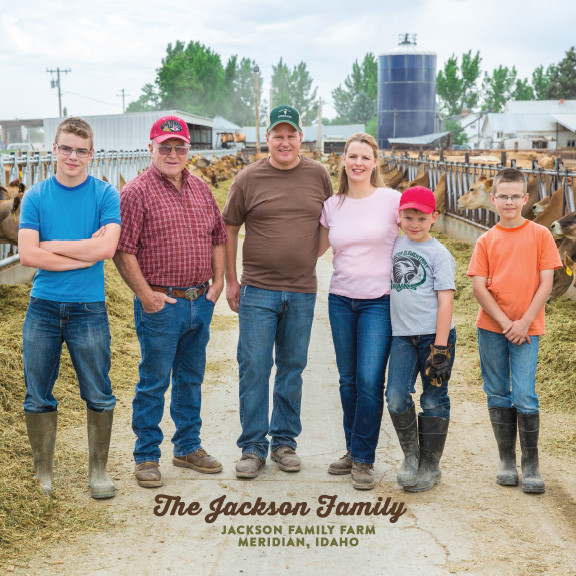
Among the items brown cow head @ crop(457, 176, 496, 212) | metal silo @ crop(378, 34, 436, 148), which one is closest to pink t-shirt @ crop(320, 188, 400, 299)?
brown cow head @ crop(457, 176, 496, 212)

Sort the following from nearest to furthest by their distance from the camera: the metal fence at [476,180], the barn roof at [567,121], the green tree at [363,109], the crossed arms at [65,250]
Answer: the crossed arms at [65,250] → the metal fence at [476,180] → the barn roof at [567,121] → the green tree at [363,109]

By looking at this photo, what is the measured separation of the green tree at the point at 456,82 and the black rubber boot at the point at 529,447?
111384mm

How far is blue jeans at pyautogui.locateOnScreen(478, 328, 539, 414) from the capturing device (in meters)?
4.30

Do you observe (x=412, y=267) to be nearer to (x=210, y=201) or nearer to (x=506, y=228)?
(x=506, y=228)

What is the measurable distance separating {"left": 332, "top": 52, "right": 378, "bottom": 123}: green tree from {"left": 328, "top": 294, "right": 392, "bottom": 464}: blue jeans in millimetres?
120862

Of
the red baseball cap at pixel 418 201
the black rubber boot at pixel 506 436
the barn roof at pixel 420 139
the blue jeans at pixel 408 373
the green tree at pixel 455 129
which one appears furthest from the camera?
the green tree at pixel 455 129

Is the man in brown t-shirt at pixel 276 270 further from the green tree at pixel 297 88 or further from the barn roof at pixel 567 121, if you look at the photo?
the green tree at pixel 297 88

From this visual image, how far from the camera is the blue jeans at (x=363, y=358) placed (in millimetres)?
4309

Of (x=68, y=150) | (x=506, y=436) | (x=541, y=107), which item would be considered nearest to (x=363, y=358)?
(x=506, y=436)

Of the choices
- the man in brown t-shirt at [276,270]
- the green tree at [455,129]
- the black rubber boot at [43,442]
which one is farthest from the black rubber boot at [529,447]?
the green tree at [455,129]

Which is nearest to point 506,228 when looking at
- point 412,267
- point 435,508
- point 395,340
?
point 412,267

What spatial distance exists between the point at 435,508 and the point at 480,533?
1.16ft

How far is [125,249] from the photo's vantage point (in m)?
4.22

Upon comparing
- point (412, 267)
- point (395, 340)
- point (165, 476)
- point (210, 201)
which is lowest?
point (165, 476)
